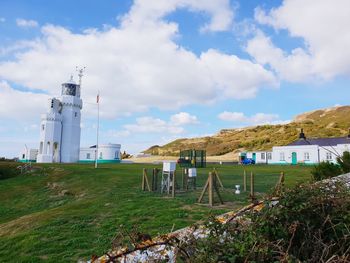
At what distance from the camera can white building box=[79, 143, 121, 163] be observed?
53.5 m

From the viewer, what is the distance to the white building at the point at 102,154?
53.5 m

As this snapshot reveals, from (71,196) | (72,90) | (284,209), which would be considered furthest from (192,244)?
(72,90)

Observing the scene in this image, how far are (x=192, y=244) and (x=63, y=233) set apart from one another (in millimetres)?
7670

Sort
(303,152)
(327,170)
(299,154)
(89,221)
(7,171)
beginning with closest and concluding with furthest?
(89,221), (327,170), (7,171), (303,152), (299,154)

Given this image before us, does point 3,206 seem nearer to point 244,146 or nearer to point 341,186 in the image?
point 341,186

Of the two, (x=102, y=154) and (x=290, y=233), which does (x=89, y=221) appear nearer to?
(x=290, y=233)

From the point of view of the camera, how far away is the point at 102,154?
54.3 m

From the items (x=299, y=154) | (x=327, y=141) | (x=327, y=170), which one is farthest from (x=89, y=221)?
(x=327, y=141)

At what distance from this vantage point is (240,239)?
8.37 feet

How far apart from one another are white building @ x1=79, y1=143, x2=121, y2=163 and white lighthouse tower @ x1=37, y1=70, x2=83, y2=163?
46.5 inches

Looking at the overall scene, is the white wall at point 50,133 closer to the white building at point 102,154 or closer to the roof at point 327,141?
the white building at point 102,154

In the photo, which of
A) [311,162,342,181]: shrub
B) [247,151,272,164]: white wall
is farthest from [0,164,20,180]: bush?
[247,151,272,164]: white wall

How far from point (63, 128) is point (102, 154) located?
25.2 ft

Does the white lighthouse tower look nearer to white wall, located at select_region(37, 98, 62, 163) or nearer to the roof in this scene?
white wall, located at select_region(37, 98, 62, 163)
